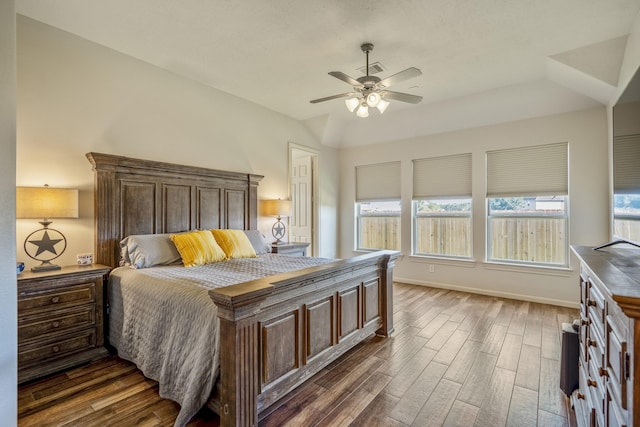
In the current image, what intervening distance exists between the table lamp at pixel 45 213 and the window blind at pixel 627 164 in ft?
14.2

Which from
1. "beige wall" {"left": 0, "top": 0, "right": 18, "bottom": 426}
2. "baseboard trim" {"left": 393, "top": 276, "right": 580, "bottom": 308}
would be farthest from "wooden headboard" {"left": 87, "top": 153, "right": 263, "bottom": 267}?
"baseboard trim" {"left": 393, "top": 276, "right": 580, "bottom": 308}

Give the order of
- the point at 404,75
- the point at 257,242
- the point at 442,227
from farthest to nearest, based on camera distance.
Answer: the point at 442,227 → the point at 257,242 → the point at 404,75

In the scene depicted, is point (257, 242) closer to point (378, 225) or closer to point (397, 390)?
point (397, 390)

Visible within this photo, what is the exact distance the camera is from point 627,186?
2.27 metres

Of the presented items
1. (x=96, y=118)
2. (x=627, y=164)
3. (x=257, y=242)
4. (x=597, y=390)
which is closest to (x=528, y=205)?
(x=627, y=164)

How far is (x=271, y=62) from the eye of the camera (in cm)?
345

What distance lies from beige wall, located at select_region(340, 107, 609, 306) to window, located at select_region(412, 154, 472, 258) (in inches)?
5.3

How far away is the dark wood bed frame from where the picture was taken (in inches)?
63.7

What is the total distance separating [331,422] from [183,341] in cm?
104

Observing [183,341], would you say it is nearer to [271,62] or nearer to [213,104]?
[271,62]

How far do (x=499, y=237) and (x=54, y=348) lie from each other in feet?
17.8

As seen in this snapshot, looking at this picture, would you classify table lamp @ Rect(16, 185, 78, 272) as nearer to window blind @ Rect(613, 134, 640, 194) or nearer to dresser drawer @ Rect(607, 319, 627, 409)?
dresser drawer @ Rect(607, 319, 627, 409)

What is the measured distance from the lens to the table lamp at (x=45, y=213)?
2.41 metres

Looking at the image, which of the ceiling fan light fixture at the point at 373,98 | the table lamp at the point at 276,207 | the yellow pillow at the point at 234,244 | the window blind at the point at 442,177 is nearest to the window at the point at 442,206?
the window blind at the point at 442,177
